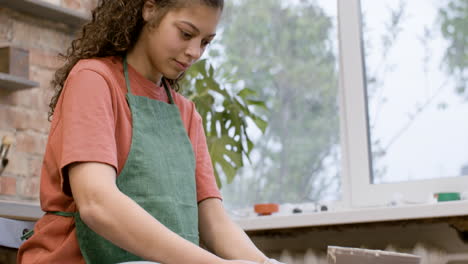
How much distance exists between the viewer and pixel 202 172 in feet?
4.78

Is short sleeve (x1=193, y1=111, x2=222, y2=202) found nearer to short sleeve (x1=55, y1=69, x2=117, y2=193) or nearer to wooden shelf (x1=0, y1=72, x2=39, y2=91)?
short sleeve (x1=55, y1=69, x2=117, y2=193)

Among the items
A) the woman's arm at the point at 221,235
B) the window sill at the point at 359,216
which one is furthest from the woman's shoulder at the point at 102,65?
the window sill at the point at 359,216

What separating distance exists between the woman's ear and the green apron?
10 centimetres

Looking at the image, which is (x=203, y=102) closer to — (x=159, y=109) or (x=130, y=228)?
(x=159, y=109)

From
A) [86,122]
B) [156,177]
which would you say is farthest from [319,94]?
[86,122]

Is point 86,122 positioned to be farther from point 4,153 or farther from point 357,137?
point 357,137

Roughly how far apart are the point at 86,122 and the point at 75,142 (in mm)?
43

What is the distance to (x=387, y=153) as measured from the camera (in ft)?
8.73

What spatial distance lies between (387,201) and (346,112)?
1.29 ft

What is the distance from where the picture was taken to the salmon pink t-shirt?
1.12 m

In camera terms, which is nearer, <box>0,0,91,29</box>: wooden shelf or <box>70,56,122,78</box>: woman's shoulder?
<box>70,56,122,78</box>: woman's shoulder

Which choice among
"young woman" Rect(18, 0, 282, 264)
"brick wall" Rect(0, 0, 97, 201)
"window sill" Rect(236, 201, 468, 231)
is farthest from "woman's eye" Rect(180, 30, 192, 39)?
"brick wall" Rect(0, 0, 97, 201)

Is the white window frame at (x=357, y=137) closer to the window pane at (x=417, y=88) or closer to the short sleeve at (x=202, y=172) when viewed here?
the window pane at (x=417, y=88)

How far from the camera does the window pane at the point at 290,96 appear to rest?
2815 millimetres
